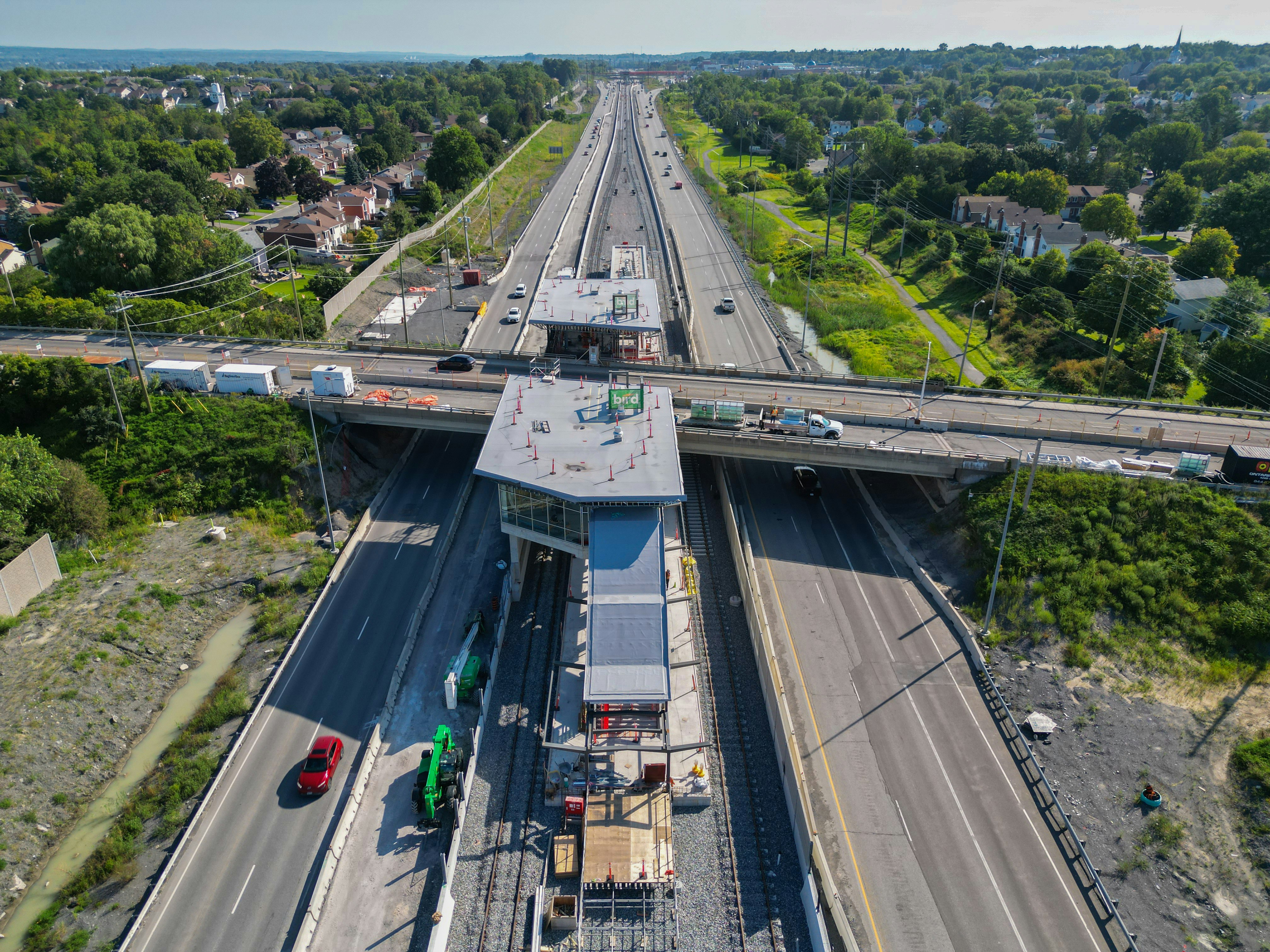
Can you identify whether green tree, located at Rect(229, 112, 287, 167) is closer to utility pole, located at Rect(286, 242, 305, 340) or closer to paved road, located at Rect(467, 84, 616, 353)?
paved road, located at Rect(467, 84, 616, 353)

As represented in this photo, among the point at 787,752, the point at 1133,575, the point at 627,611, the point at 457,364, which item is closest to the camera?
the point at 787,752

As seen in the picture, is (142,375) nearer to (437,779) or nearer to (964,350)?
(437,779)

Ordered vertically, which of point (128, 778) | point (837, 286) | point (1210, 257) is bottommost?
point (128, 778)

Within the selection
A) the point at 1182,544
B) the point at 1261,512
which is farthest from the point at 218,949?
the point at 1261,512

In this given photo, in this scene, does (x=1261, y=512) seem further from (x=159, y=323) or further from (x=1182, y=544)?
(x=159, y=323)

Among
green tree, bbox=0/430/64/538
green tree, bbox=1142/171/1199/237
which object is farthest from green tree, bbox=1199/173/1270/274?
green tree, bbox=0/430/64/538

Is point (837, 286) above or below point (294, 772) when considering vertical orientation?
above

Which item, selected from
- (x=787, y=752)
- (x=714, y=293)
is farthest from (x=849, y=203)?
(x=787, y=752)
